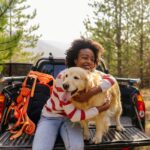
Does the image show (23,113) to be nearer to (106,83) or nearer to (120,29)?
(106,83)

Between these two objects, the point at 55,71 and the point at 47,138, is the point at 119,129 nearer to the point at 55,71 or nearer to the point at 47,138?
the point at 47,138

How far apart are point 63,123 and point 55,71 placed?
2.14 m

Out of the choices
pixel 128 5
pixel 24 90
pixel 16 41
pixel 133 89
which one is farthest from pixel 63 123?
pixel 128 5

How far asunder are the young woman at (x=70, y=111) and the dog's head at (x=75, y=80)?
10 cm

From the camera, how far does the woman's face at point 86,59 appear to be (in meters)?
4.34

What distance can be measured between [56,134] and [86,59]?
893mm

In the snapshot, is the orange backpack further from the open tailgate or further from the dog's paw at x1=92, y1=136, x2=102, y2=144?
the dog's paw at x1=92, y1=136, x2=102, y2=144

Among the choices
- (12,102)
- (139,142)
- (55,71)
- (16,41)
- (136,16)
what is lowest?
(139,142)

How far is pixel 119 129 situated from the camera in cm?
477

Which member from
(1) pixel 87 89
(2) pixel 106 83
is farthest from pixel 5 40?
(1) pixel 87 89

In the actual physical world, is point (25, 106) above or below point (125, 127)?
above

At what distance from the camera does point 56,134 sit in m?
4.14

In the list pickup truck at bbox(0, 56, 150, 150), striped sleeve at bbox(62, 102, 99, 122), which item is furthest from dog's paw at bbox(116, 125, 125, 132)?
striped sleeve at bbox(62, 102, 99, 122)

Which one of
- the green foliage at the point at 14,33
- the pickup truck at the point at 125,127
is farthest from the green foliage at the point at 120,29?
the pickup truck at the point at 125,127
